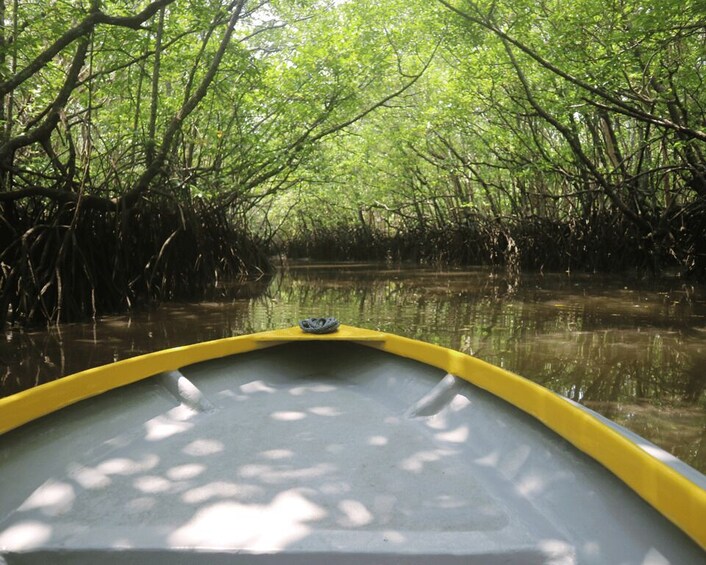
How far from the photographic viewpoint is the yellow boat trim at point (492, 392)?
102cm

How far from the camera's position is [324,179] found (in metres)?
14.2

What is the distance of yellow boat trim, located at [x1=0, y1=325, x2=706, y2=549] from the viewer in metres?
1.02

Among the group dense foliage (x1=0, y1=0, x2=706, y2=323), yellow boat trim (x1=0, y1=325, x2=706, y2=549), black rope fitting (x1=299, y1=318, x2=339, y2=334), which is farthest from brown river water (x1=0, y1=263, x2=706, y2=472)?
black rope fitting (x1=299, y1=318, x2=339, y2=334)

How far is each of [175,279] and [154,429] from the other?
16.8ft

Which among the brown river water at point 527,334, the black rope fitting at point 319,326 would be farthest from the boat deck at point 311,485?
the brown river water at point 527,334

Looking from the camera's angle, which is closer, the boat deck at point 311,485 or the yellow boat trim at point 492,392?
the yellow boat trim at point 492,392

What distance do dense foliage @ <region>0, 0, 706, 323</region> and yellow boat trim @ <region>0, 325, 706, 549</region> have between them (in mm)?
3054

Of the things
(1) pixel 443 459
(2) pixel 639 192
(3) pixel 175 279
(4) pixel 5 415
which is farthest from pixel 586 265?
(4) pixel 5 415

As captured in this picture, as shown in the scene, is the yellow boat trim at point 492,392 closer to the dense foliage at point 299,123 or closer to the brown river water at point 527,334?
the brown river water at point 527,334

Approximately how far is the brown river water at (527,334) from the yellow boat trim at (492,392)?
73 centimetres

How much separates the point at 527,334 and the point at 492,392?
2.60 meters

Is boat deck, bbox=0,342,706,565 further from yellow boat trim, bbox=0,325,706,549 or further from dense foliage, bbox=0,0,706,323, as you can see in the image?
dense foliage, bbox=0,0,706,323

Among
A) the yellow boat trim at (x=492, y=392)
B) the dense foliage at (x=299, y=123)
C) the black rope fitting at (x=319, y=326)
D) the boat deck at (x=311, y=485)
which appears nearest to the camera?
Answer: the yellow boat trim at (x=492, y=392)

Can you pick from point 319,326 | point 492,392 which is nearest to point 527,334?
point 319,326
